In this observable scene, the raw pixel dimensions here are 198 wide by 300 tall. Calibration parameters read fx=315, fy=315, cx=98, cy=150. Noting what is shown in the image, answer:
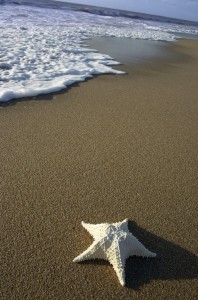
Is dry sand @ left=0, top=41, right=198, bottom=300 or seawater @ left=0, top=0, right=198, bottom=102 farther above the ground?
seawater @ left=0, top=0, right=198, bottom=102

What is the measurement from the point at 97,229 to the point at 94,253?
0.68 feet

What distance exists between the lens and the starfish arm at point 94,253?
7.06ft

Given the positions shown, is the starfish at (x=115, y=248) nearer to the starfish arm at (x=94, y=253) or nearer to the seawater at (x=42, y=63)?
the starfish arm at (x=94, y=253)

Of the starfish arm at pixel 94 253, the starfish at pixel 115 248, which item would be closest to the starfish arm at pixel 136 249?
the starfish at pixel 115 248

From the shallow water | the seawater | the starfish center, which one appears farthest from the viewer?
the shallow water

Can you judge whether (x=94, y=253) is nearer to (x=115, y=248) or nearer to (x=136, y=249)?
(x=115, y=248)

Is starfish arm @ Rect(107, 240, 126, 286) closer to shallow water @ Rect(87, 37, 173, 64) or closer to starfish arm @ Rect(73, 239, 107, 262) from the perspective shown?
starfish arm @ Rect(73, 239, 107, 262)

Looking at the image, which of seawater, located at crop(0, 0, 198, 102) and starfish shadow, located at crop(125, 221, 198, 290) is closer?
starfish shadow, located at crop(125, 221, 198, 290)

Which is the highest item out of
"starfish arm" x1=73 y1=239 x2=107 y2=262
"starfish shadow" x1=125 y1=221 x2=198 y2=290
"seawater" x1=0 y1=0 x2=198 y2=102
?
"seawater" x1=0 y1=0 x2=198 y2=102

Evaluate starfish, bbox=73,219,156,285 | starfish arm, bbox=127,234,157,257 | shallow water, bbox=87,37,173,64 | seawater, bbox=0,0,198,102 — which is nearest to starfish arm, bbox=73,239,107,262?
starfish, bbox=73,219,156,285

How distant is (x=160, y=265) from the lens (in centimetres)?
227

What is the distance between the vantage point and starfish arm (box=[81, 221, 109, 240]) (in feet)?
7.39

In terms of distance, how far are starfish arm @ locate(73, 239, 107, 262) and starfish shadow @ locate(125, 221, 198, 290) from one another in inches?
8.4

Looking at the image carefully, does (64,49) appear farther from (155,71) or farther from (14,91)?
(14,91)
